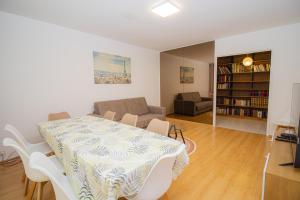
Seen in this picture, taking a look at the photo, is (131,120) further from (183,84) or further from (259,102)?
(183,84)

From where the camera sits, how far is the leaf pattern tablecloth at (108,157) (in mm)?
887

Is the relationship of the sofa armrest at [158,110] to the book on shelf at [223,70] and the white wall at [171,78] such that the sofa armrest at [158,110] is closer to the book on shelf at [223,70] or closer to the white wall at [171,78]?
the white wall at [171,78]

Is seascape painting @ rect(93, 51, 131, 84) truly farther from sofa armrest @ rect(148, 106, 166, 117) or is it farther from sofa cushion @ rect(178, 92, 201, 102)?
sofa cushion @ rect(178, 92, 201, 102)

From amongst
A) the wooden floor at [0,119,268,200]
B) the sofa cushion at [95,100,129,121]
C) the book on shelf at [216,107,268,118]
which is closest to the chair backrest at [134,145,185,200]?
the wooden floor at [0,119,268,200]

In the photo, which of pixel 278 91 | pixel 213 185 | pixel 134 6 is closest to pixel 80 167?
pixel 213 185

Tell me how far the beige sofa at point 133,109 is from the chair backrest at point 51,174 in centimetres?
220

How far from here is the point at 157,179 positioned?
1022 millimetres

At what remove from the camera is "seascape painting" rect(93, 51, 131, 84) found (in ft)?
11.4

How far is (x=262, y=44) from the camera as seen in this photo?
10.8 ft

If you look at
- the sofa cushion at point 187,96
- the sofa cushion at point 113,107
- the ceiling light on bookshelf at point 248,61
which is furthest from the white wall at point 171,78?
the ceiling light on bookshelf at point 248,61

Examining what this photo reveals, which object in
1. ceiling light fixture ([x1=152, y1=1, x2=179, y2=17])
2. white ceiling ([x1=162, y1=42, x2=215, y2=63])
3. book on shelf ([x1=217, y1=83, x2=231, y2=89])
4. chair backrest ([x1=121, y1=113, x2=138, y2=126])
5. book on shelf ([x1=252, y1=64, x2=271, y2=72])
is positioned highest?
white ceiling ([x1=162, y1=42, x2=215, y2=63])

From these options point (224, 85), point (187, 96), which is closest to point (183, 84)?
point (187, 96)

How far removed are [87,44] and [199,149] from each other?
3.23m

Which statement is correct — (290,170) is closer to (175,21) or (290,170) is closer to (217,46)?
(175,21)
